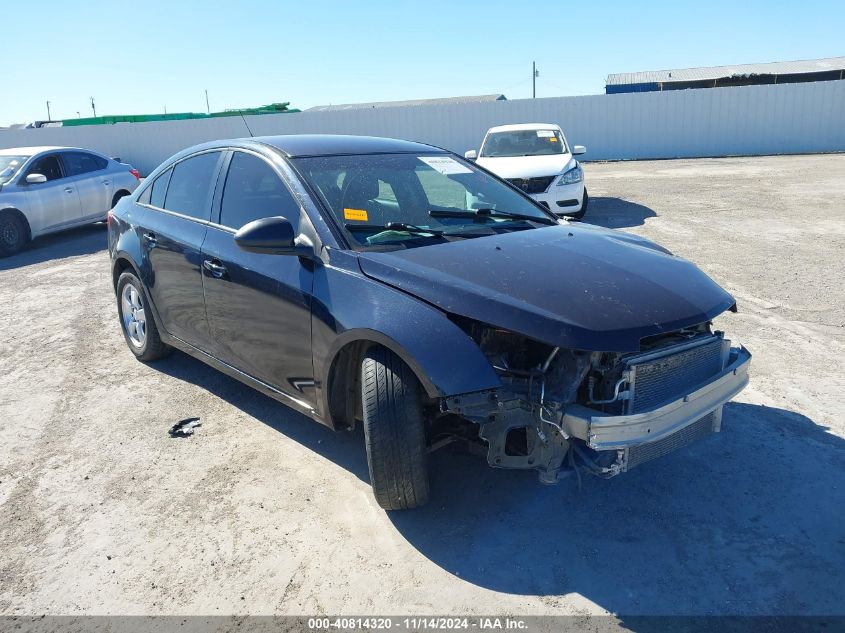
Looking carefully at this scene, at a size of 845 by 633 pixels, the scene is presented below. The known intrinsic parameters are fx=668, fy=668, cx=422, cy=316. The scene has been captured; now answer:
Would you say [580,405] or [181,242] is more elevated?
[181,242]

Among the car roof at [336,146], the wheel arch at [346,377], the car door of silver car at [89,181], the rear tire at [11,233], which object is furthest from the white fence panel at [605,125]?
the wheel arch at [346,377]

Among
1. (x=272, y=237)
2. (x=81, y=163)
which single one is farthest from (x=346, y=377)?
(x=81, y=163)

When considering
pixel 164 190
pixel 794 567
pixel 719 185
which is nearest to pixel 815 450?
pixel 794 567

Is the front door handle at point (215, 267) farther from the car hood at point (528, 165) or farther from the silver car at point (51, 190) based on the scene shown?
the silver car at point (51, 190)

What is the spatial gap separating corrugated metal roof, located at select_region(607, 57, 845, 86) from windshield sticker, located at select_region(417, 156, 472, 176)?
4223 cm

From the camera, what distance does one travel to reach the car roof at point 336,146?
13.3ft

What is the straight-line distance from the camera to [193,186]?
15.1 ft

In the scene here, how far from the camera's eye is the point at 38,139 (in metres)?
24.7

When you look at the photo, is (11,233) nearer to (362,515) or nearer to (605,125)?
(362,515)

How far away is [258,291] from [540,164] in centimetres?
781

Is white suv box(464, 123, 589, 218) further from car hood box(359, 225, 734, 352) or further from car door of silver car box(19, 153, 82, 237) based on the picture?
car door of silver car box(19, 153, 82, 237)

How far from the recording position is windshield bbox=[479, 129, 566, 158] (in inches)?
462

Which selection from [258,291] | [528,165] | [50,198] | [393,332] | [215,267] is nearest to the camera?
[393,332]

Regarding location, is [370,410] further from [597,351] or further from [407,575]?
[597,351]
